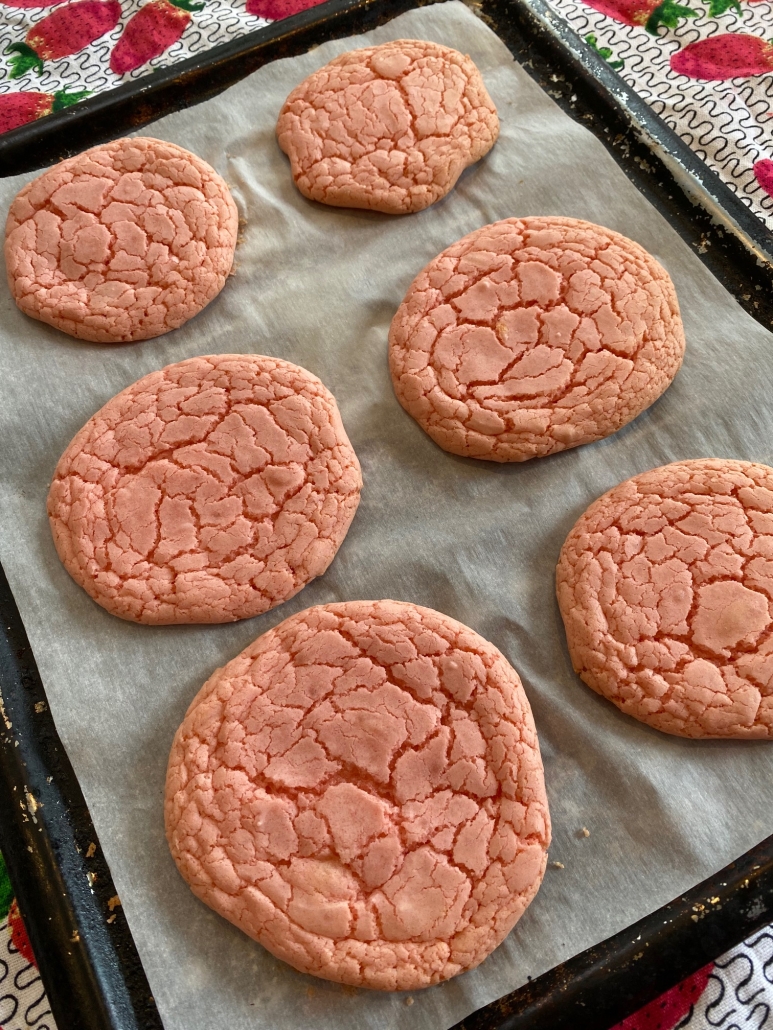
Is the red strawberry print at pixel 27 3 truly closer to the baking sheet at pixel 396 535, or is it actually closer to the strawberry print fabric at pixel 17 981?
the baking sheet at pixel 396 535

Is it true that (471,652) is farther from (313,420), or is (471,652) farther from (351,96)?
(351,96)

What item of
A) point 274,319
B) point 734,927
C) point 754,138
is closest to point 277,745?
point 734,927

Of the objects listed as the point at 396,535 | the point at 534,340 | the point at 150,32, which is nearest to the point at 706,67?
the point at 534,340

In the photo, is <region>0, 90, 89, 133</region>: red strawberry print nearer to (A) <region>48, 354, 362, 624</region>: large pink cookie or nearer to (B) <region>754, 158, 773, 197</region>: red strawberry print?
(A) <region>48, 354, 362, 624</region>: large pink cookie

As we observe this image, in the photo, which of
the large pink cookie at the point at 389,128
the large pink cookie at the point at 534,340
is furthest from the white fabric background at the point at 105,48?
the large pink cookie at the point at 534,340

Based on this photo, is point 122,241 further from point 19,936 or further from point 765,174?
point 765,174
